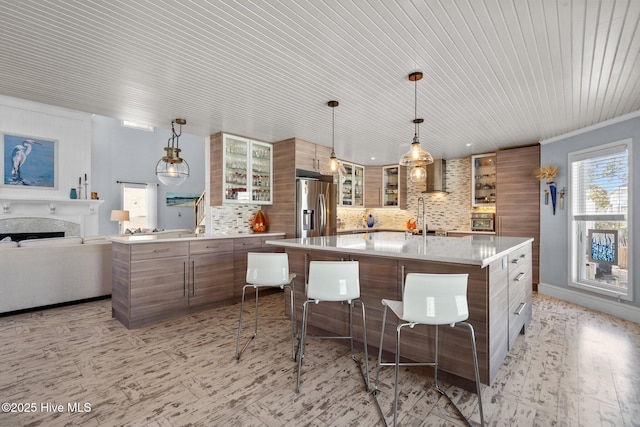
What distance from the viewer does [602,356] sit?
2.68 metres

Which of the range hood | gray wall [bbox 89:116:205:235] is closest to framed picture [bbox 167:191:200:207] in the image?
gray wall [bbox 89:116:205:235]

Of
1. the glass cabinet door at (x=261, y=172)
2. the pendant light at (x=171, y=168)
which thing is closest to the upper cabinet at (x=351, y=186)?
the glass cabinet door at (x=261, y=172)

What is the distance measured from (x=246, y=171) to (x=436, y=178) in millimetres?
4205

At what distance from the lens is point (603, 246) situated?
421 centimetres

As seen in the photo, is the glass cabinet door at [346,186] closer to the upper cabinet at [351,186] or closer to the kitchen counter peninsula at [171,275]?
the upper cabinet at [351,186]

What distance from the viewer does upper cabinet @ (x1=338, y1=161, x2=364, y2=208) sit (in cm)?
684

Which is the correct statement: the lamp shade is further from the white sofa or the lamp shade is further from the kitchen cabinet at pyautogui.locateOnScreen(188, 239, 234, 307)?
the kitchen cabinet at pyautogui.locateOnScreen(188, 239, 234, 307)

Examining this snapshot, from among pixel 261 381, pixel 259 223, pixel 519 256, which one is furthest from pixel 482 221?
pixel 261 381

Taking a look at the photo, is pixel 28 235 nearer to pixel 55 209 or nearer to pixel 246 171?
pixel 55 209

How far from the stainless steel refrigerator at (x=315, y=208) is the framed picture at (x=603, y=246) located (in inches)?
156

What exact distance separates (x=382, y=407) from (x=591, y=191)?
4.62 m

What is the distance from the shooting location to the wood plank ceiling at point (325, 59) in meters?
1.94

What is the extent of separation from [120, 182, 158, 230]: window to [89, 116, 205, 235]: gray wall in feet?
0.52

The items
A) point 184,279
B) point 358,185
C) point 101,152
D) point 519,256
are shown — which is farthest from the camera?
point 101,152
